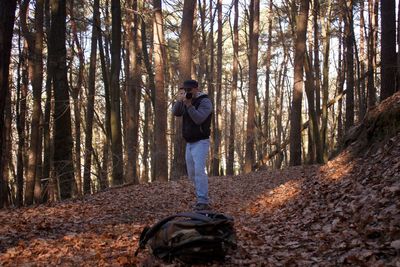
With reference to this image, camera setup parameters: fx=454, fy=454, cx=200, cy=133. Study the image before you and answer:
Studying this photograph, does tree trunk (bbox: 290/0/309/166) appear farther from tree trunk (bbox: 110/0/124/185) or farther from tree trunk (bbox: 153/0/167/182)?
tree trunk (bbox: 110/0/124/185)

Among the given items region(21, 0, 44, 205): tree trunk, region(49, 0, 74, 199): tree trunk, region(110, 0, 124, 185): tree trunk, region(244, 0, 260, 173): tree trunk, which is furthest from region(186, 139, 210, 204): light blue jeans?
region(244, 0, 260, 173): tree trunk

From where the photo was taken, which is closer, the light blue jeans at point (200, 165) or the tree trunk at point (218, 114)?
the light blue jeans at point (200, 165)

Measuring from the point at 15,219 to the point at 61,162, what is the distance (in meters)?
3.44

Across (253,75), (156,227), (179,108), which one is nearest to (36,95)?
(179,108)

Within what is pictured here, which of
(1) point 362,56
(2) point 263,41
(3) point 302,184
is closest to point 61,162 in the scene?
(3) point 302,184

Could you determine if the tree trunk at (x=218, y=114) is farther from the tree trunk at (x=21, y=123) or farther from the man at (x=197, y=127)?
the man at (x=197, y=127)

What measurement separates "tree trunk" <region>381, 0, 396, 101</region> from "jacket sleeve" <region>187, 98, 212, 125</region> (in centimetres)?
567

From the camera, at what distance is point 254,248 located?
510 centimetres

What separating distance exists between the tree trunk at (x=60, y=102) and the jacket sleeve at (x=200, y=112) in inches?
195

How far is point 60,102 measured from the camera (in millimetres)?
10797

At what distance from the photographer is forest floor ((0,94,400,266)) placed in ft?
14.8

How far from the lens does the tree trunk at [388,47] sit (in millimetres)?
10500

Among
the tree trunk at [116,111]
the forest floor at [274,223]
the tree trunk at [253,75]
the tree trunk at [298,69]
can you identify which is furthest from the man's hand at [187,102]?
the tree trunk at [253,75]

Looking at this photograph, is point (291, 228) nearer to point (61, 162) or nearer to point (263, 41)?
point (61, 162)
